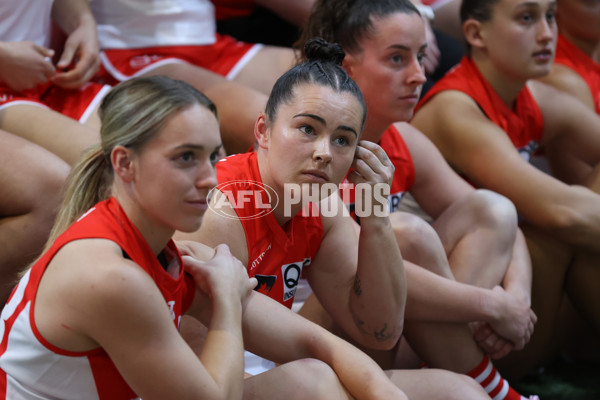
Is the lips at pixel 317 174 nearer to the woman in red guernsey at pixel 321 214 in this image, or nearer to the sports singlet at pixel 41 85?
the woman in red guernsey at pixel 321 214

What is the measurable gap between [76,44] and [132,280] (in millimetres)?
1256

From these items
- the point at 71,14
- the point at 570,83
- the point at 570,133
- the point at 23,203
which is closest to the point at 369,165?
the point at 23,203

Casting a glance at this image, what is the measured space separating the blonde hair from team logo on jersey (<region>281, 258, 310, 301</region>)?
0.50m

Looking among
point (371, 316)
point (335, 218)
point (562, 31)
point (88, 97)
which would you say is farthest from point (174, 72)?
point (562, 31)

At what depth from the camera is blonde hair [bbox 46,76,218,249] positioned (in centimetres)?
119

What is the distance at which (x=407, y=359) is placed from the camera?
6.87ft

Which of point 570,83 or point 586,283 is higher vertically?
point 570,83

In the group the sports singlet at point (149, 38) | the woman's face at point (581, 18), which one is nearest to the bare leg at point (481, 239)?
the sports singlet at point (149, 38)

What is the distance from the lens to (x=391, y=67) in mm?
2109

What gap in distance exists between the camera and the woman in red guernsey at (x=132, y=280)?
1122mm

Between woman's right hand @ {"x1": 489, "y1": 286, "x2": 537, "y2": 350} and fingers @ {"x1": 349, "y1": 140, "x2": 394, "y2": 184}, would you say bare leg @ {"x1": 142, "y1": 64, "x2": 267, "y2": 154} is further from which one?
woman's right hand @ {"x1": 489, "y1": 286, "x2": 537, "y2": 350}

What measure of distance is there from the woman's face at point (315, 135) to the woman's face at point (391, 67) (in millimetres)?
527

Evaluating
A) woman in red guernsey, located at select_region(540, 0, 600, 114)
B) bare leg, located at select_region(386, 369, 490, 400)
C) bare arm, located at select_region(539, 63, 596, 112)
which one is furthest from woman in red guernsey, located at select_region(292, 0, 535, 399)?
woman in red guernsey, located at select_region(540, 0, 600, 114)

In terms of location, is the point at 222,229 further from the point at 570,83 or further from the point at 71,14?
the point at 570,83
